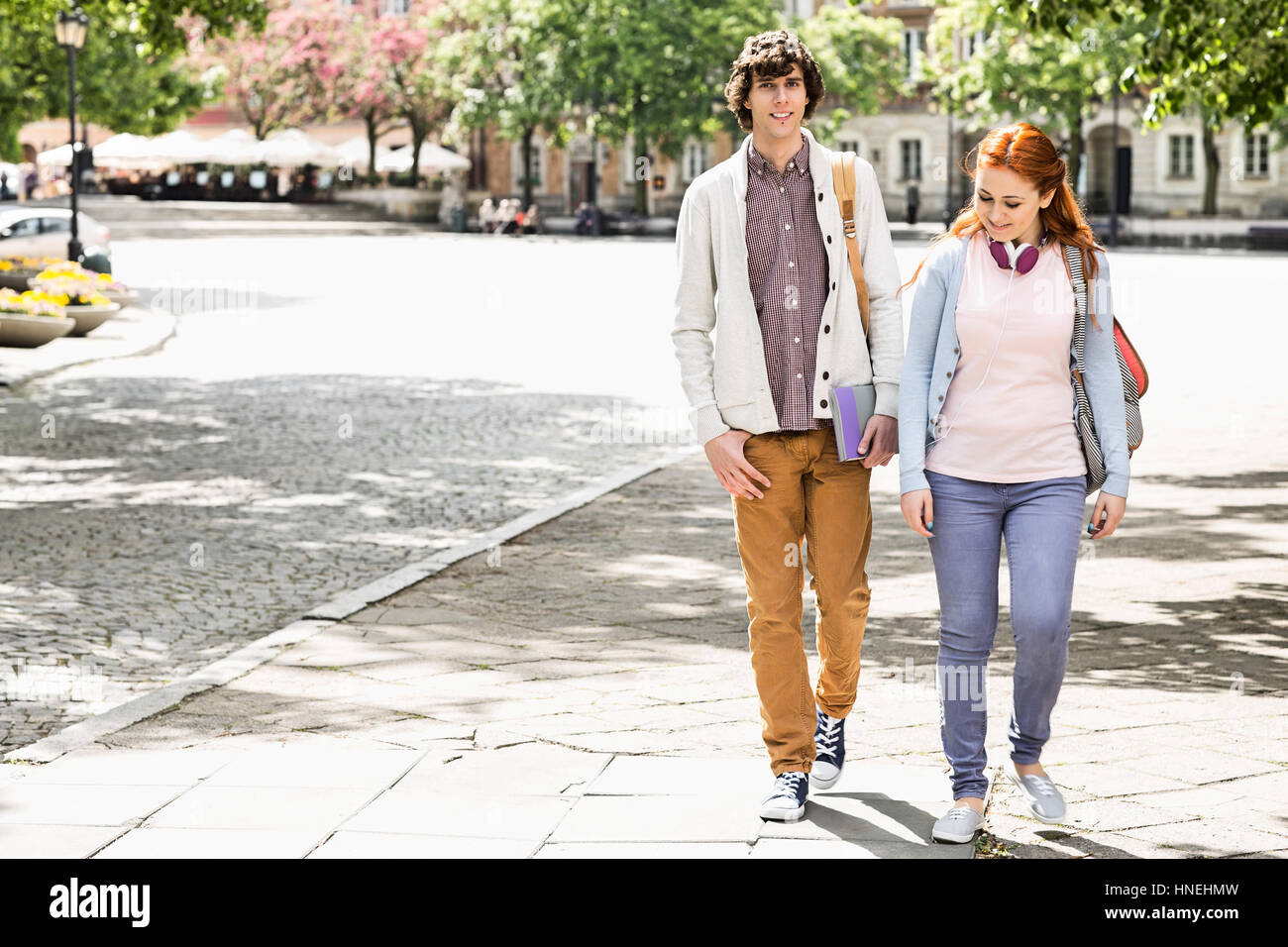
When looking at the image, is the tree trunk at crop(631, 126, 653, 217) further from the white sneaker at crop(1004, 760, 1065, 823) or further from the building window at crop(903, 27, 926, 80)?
the white sneaker at crop(1004, 760, 1065, 823)

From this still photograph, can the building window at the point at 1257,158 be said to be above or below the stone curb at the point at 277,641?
above

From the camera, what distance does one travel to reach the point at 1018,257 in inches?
186

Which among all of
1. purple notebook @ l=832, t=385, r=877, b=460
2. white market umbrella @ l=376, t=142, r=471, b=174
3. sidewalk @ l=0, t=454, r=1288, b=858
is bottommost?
sidewalk @ l=0, t=454, r=1288, b=858

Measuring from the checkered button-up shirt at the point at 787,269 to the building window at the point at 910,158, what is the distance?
66.2m

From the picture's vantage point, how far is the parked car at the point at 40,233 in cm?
3262

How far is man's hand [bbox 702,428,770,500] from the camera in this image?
4.83 metres

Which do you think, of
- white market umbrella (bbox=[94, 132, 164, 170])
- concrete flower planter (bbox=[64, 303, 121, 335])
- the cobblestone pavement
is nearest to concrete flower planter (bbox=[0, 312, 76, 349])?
the cobblestone pavement

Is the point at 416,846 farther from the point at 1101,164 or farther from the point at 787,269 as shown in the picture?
the point at 1101,164

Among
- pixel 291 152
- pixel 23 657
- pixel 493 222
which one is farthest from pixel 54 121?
pixel 23 657

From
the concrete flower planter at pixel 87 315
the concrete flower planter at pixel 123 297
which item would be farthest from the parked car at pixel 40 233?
the concrete flower planter at pixel 87 315

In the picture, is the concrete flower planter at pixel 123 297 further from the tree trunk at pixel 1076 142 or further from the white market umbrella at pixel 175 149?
the white market umbrella at pixel 175 149

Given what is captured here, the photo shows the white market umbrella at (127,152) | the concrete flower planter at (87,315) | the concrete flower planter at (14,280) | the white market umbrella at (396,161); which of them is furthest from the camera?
the white market umbrella at (396,161)

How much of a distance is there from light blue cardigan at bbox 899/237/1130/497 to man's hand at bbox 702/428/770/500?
38 cm

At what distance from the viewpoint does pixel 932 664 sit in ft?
22.9
